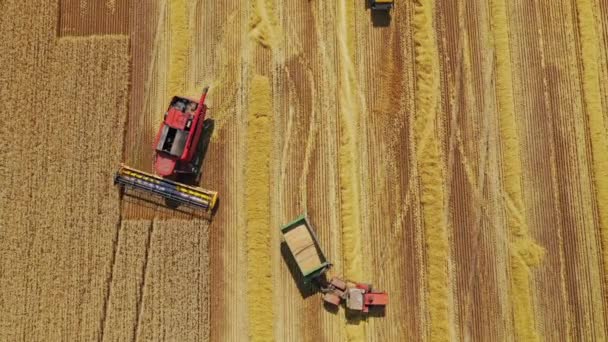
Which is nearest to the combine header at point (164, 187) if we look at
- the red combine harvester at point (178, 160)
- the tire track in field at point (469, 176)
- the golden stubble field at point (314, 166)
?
the red combine harvester at point (178, 160)

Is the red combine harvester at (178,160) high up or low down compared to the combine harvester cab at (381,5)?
down

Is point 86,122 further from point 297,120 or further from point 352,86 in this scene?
point 352,86

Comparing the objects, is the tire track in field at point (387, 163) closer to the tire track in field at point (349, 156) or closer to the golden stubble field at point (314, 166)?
the golden stubble field at point (314, 166)

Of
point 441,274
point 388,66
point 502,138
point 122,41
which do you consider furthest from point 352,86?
point 122,41

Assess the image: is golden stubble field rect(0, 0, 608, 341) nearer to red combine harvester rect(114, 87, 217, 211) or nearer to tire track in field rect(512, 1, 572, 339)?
tire track in field rect(512, 1, 572, 339)

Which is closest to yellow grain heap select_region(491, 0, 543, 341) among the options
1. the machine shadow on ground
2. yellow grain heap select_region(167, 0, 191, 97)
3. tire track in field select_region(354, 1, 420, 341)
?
tire track in field select_region(354, 1, 420, 341)
